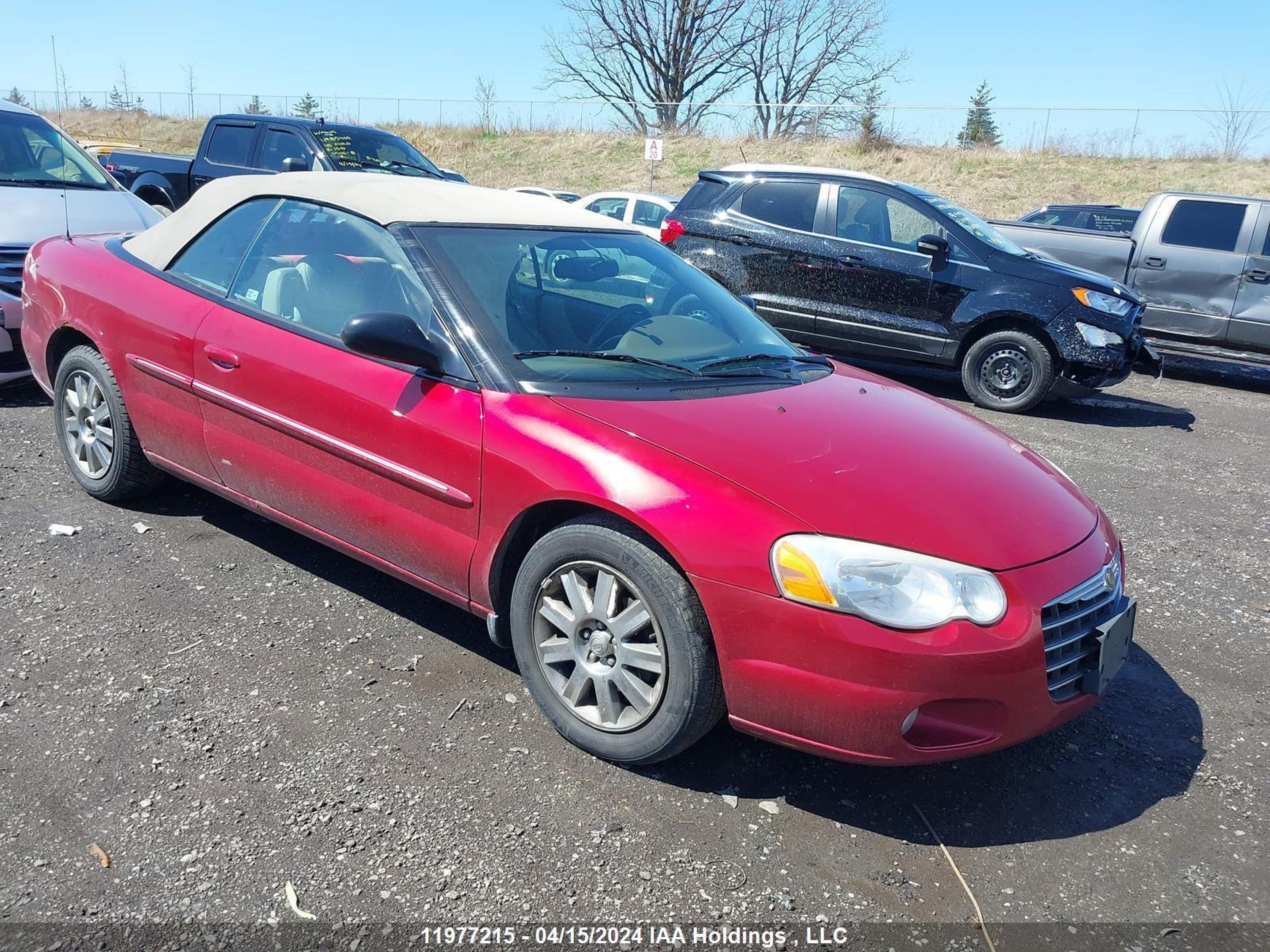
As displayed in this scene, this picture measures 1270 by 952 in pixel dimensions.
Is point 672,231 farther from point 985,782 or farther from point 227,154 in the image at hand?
point 985,782

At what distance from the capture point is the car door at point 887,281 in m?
8.12

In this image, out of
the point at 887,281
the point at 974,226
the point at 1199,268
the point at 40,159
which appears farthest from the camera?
the point at 1199,268

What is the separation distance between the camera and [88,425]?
14.5ft

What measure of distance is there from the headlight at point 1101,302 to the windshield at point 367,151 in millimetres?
7230

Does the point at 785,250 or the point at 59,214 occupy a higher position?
the point at 59,214

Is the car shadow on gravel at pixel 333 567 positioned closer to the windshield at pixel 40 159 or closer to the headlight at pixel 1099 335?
the windshield at pixel 40 159

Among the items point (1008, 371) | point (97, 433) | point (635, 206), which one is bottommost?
point (1008, 371)

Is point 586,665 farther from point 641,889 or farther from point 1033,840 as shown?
point 1033,840

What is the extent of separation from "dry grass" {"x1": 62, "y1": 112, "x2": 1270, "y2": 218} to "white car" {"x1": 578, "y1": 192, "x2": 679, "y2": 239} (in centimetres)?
1491

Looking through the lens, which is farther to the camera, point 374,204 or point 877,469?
point 374,204

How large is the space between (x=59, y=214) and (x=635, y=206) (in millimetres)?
9169

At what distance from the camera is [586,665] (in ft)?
9.36

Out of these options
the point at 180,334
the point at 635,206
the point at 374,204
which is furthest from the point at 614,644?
the point at 635,206

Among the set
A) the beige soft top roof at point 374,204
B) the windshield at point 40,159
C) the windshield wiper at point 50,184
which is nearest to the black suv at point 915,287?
the beige soft top roof at point 374,204
